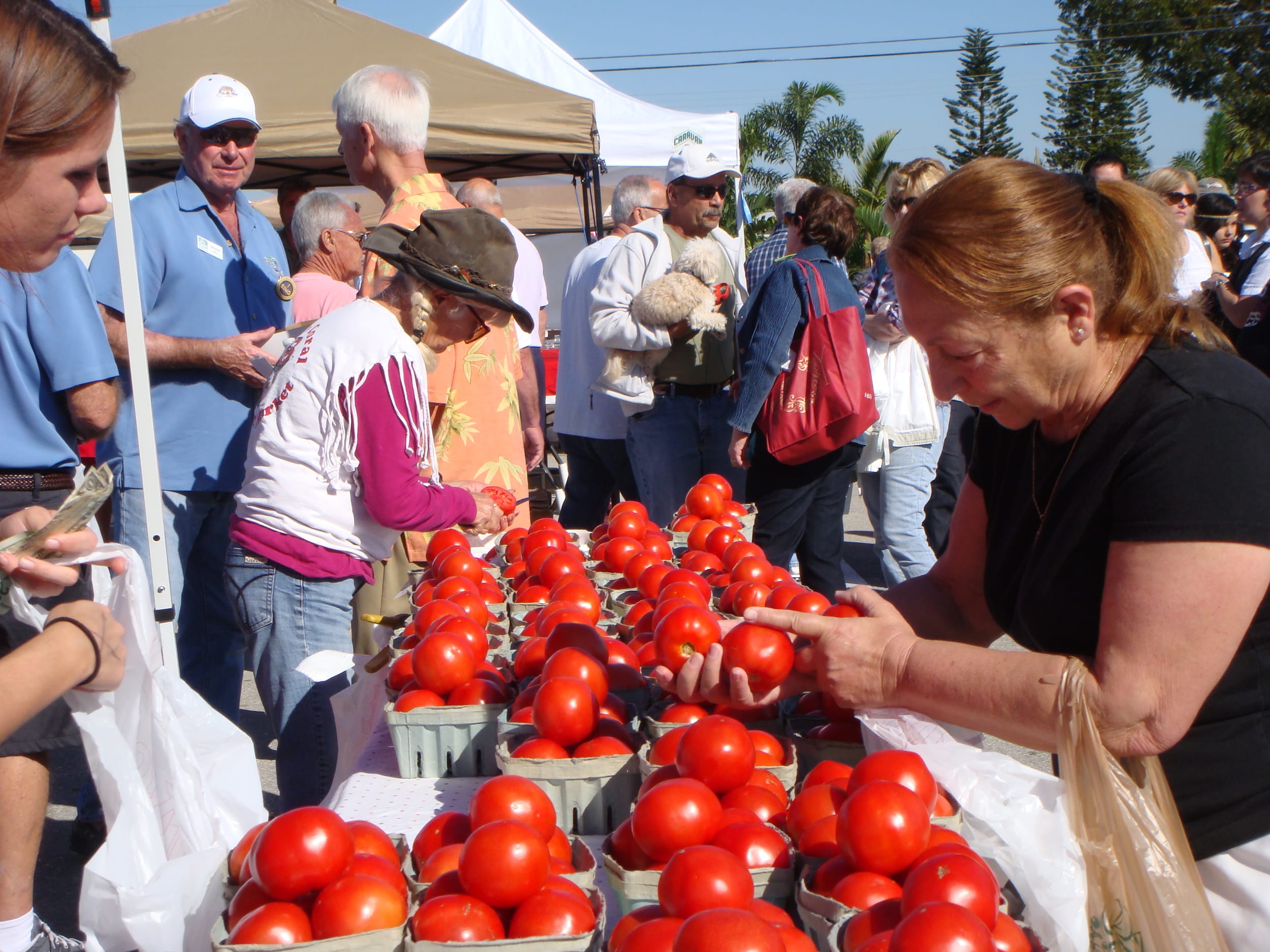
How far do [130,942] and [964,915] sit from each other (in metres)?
1.24

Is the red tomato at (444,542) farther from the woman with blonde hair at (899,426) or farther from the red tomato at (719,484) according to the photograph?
the woman with blonde hair at (899,426)

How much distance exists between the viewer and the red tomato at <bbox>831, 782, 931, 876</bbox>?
133 cm

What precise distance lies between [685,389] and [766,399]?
56 centimetres

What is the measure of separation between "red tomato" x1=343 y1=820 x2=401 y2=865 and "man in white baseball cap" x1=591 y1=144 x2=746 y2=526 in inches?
128

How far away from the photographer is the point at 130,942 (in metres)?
1.60

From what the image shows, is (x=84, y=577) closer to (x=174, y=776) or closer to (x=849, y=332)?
(x=174, y=776)

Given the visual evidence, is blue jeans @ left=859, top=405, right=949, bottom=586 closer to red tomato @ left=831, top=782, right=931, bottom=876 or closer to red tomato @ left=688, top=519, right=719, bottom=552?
red tomato @ left=688, top=519, right=719, bottom=552

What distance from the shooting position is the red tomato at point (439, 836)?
1.55m

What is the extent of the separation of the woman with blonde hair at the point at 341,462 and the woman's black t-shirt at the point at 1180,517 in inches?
58.7

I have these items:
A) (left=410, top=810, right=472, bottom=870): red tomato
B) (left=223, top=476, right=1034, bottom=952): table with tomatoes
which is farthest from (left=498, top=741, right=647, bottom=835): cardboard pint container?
(left=410, top=810, right=472, bottom=870): red tomato

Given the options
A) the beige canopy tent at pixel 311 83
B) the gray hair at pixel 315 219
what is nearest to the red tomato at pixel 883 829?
the gray hair at pixel 315 219

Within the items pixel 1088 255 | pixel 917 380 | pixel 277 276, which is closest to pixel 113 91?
pixel 1088 255

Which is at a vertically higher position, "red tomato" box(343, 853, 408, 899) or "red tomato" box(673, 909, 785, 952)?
"red tomato" box(673, 909, 785, 952)

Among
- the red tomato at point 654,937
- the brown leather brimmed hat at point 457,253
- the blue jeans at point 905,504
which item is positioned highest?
the brown leather brimmed hat at point 457,253
